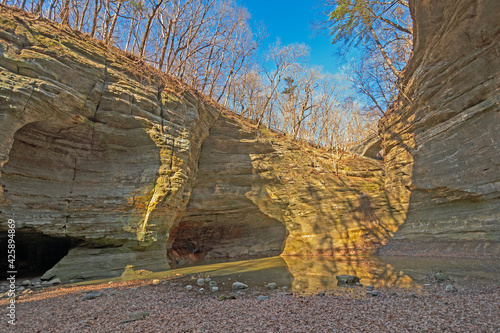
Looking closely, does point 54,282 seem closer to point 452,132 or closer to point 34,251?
point 34,251

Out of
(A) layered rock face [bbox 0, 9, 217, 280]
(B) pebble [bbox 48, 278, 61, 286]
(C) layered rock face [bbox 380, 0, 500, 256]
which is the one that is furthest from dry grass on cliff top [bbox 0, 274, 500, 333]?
(C) layered rock face [bbox 380, 0, 500, 256]

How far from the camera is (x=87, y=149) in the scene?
1181cm

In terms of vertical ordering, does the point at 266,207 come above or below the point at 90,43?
below

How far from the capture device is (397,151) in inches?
683

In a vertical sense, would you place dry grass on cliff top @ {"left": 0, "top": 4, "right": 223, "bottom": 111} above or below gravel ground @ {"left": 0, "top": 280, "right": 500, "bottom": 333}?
above

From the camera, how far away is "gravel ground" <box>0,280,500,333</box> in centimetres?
400

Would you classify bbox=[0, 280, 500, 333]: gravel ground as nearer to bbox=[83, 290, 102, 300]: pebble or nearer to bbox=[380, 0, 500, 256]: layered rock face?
bbox=[83, 290, 102, 300]: pebble

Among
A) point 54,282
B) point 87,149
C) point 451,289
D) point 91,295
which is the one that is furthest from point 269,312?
point 87,149

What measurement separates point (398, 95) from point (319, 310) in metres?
16.6

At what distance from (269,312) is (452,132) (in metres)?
13.8

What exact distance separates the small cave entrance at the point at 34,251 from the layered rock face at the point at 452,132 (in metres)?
17.9

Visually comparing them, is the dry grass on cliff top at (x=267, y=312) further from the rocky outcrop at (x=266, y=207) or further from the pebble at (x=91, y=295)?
the rocky outcrop at (x=266, y=207)

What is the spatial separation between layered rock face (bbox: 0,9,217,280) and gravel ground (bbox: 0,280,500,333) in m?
4.12

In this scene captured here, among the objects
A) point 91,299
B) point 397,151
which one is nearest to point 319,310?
point 91,299
